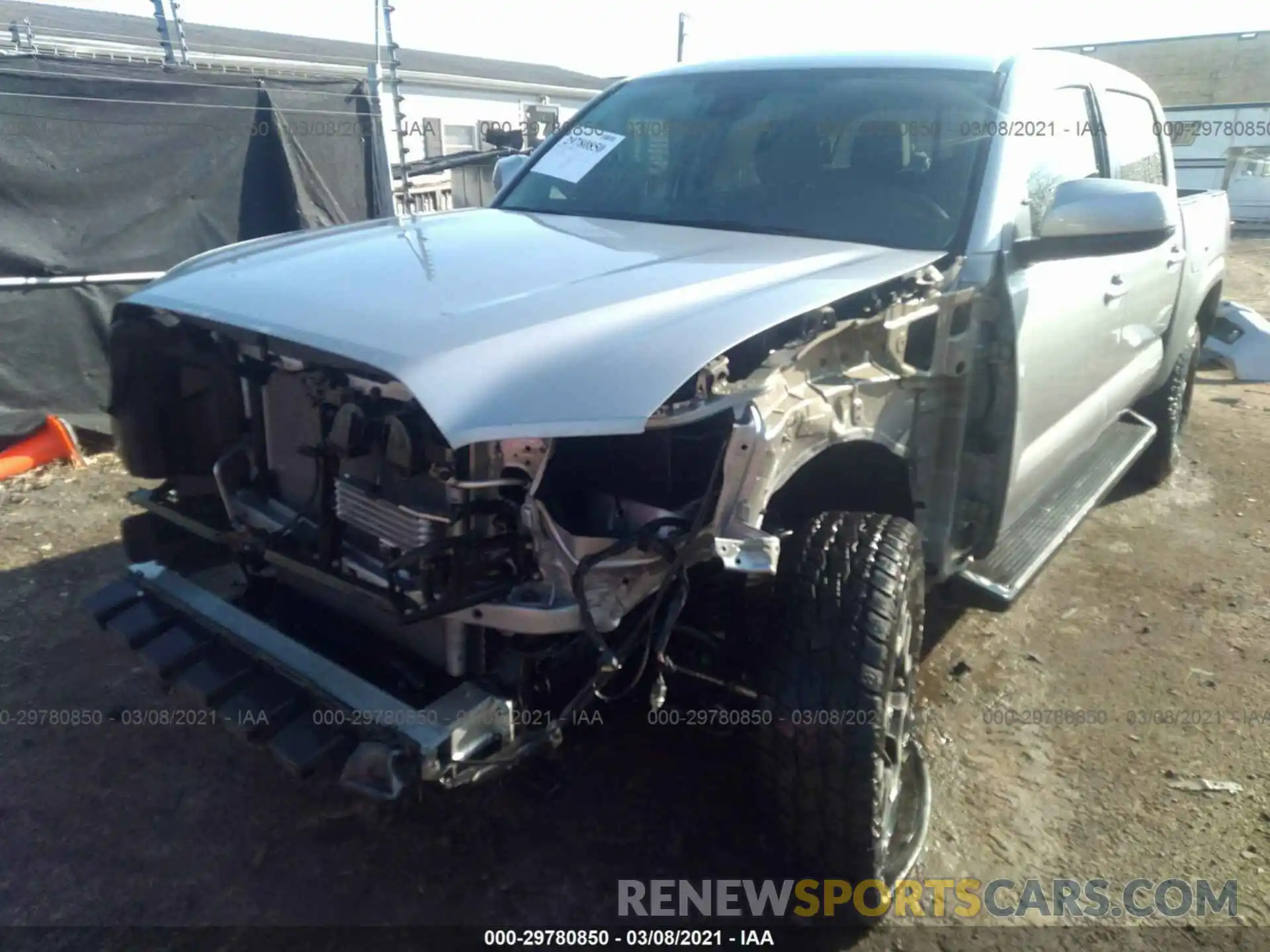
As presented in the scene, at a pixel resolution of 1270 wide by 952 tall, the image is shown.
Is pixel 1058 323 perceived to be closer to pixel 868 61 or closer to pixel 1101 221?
pixel 1101 221

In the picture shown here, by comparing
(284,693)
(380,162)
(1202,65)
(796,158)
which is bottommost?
(284,693)

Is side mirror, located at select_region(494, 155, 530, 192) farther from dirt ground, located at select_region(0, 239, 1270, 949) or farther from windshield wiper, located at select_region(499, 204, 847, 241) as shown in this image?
dirt ground, located at select_region(0, 239, 1270, 949)

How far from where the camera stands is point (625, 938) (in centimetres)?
246

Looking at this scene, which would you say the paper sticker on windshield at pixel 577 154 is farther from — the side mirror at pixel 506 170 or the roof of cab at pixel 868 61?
the roof of cab at pixel 868 61

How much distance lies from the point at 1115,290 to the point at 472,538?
2821 millimetres

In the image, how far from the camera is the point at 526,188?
380 centimetres

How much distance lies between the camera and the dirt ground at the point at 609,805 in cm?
255

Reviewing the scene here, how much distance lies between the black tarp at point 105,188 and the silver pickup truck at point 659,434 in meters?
2.95

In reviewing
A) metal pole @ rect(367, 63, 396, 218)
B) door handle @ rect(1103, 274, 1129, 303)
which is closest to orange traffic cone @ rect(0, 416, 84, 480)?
metal pole @ rect(367, 63, 396, 218)

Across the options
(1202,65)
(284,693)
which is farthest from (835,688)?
(1202,65)

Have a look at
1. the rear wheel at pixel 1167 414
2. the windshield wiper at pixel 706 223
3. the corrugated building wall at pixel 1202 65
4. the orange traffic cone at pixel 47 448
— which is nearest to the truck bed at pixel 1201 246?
the rear wheel at pixel 1167 414

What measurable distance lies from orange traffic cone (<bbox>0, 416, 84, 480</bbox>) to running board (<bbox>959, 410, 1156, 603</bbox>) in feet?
16.0

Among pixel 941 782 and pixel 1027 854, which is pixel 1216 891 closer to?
pixel 1027 854

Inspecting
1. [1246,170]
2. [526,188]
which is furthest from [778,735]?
[1246,170]
